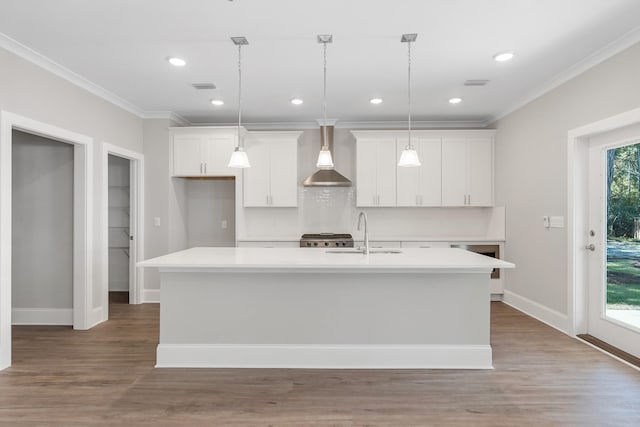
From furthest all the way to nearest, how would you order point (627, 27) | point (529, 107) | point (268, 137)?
point (268, 137), point (529, 107), point (627, 27)

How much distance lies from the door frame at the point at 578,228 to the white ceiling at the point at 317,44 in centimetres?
75

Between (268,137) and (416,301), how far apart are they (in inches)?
130

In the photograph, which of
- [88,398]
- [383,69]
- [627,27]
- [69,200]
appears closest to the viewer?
[88,398]

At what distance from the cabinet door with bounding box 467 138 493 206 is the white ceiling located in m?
0.89

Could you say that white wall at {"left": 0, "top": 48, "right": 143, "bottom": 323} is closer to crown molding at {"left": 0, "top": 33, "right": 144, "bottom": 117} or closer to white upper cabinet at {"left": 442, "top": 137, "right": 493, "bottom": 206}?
crown molding at {"left": 0, "top": 33, "right": 144, "bottom": 117}

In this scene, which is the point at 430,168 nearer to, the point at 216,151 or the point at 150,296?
the point at 216,151

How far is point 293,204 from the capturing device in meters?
5.36

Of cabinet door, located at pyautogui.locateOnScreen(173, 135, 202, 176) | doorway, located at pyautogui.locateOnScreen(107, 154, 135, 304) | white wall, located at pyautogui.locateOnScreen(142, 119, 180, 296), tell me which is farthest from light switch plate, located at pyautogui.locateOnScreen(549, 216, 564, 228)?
doorway, located at pyautogui.locateOnScreen(107, 154, 135, 304)

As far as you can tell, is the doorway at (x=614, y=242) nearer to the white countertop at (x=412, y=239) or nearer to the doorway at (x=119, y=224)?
the white countertop at (x=412, y=239)

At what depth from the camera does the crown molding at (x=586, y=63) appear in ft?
9.57

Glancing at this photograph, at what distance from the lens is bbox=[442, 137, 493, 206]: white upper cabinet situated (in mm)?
5348

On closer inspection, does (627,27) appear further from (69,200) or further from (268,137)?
(69,200)

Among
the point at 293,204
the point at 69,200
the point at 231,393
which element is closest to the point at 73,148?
the point at 69,200

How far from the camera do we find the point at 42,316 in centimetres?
415
